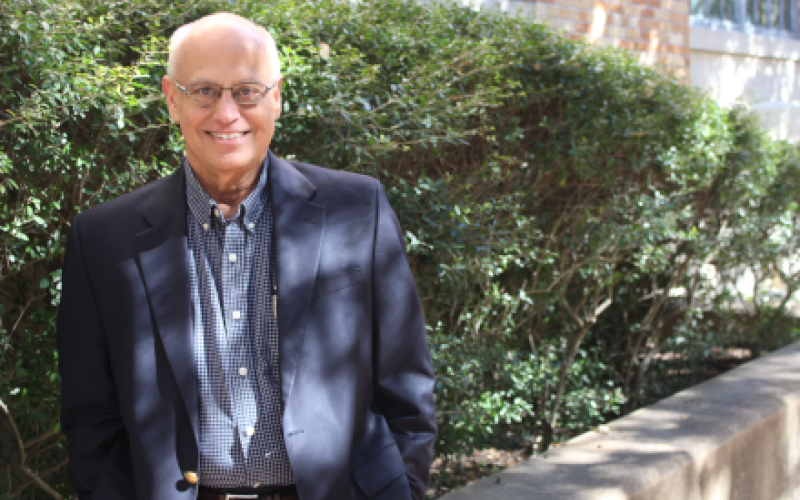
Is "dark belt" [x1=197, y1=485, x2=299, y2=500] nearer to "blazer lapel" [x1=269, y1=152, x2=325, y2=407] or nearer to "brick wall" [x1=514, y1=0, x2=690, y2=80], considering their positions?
"blazer lapel" [x1=269, y1=152, x2=325, y2=407]

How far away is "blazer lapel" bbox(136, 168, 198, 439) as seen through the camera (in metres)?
1.91

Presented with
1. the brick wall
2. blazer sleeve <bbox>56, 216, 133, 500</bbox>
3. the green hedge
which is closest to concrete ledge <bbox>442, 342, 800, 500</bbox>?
the green hedge

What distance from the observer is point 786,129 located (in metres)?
10.4

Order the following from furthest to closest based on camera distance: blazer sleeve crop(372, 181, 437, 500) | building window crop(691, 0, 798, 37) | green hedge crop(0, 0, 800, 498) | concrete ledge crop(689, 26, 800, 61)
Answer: building window crop(691, 0, 798, 37), concrete ledge crop(689, 26, 800, 61), green hedge crop(0, 0, 800, 498), blazer sleeve crop(372, 181, 437, 500)

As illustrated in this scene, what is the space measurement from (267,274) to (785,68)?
1064 centimetres

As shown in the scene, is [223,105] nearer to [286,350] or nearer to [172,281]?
[172,281]

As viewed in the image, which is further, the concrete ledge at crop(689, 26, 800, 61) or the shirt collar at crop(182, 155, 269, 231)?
the concrete ledge at crop(689, 26, 800, 61)

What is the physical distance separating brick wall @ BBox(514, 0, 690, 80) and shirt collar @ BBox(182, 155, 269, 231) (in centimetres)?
501

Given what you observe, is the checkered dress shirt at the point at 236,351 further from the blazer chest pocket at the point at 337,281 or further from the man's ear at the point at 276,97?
the man's ear at the point at 276,97

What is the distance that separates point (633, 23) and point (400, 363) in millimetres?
6509

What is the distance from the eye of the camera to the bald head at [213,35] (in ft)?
6.32

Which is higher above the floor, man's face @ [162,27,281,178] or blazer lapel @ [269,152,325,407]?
man's face @ [162,27,281,178]

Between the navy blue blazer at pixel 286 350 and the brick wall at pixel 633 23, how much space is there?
16.4ft

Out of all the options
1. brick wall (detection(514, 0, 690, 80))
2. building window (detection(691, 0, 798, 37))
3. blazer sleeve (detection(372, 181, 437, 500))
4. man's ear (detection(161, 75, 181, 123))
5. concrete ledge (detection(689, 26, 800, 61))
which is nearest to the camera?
man's ear (detection(161, 75, 181, 123))
